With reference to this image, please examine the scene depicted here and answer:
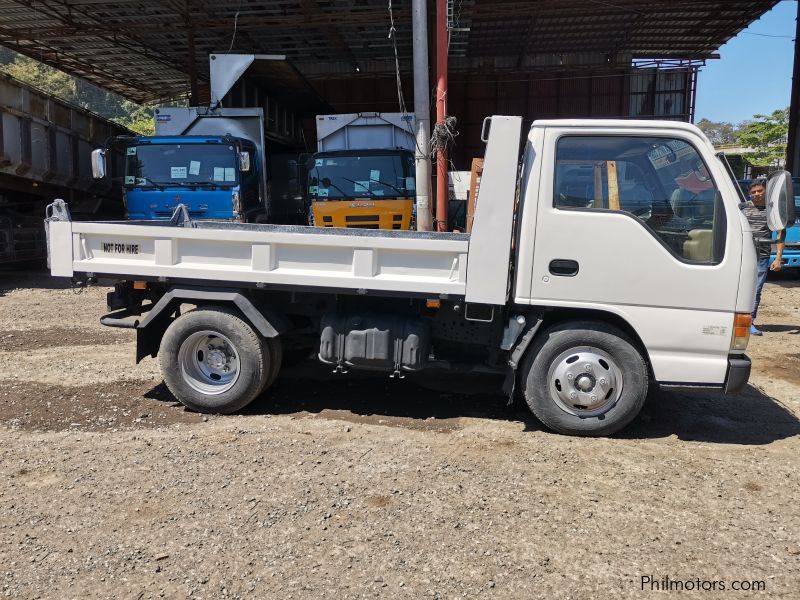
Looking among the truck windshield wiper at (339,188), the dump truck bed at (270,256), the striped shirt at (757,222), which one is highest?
the truck windshield wiper at (339,188)

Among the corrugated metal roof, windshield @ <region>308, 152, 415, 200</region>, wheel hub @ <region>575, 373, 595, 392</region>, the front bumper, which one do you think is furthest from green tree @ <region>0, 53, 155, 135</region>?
the front bumper

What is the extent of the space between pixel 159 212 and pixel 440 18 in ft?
18.7

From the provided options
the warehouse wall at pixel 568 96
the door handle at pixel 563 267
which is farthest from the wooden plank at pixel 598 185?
the warehouse wall at pixel 568 96

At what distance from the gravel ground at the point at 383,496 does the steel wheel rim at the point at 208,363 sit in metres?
0.27

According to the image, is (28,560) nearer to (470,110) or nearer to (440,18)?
(440,18)

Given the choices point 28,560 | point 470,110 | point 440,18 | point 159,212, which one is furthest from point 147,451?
point 470,110

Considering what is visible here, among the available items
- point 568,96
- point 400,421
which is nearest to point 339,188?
point 400,421

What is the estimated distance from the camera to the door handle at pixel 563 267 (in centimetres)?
448

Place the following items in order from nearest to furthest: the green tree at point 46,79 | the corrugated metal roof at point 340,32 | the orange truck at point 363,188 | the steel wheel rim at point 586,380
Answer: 1. the steel wheel rim at point 586,380
2. the orange truck at point 363,188
3. the corrugated metal roof at point 340,32
4. the green tree at point 46,79

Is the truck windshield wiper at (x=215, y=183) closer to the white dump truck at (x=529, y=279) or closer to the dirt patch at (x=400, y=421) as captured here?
the white dump truck at (x=529, y=279)

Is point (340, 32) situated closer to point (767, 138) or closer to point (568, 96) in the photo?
point (568, 96)

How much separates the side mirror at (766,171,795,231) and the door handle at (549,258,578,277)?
132 cm

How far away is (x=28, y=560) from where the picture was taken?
3096mm

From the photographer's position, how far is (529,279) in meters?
4.55
